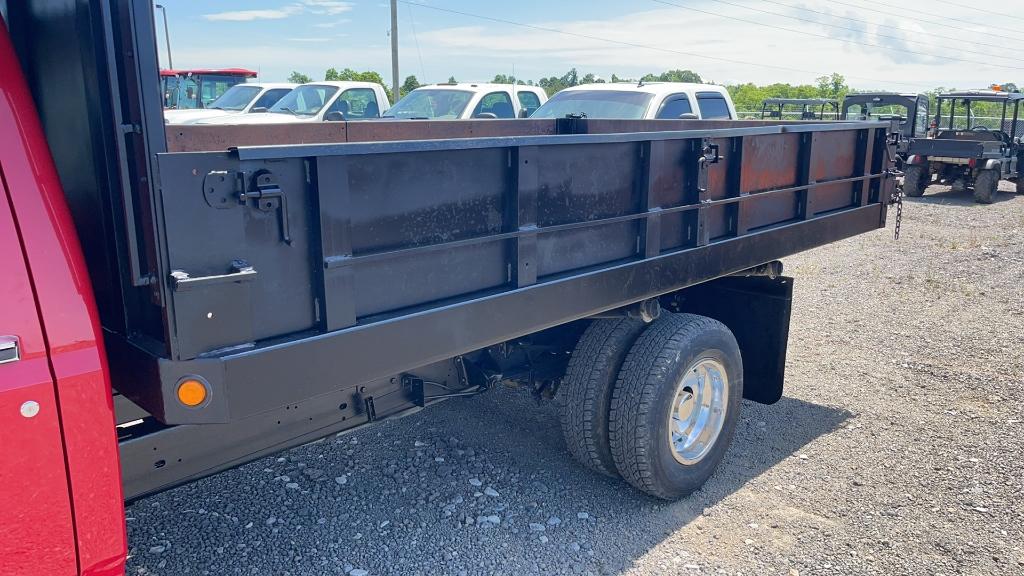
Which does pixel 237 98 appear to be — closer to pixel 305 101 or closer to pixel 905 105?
pixel 305 101

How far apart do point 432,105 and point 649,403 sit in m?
9.33

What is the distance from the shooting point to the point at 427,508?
375cm

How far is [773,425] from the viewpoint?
15.7 ft

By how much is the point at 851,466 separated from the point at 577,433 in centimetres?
158

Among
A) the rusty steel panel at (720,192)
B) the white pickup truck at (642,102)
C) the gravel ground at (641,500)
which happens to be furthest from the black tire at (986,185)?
the rusty steel panel at (720,192)

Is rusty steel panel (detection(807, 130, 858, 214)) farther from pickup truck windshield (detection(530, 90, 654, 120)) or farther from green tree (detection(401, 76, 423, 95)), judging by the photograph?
green tree (detection(401, 76, 423, 95))

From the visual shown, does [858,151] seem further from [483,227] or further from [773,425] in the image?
[483,227]

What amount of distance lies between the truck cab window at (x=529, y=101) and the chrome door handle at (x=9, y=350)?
1091cm

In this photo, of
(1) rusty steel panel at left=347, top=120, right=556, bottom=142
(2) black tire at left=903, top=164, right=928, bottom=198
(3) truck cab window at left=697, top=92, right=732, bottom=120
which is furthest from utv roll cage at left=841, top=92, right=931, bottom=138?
(1) rusty steel panel at left=347, top=120, right=556, bottom=142

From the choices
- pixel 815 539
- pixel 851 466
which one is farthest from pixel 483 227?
pixel 851 466

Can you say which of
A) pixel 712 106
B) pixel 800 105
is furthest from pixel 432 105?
pixel 800 105

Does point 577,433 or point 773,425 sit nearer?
point 577,433

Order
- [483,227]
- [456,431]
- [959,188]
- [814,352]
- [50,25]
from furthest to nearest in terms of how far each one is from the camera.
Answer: [959,188] < [814,352] < [456,431] < [483,227] < [50,25]

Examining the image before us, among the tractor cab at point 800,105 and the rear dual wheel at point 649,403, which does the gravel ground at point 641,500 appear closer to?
the rear dual wheel at point 649,403
